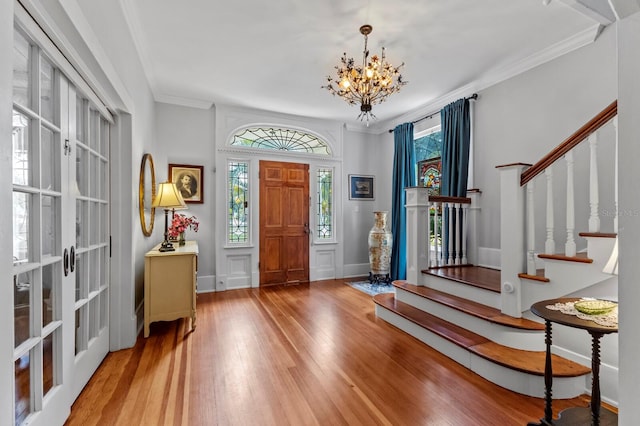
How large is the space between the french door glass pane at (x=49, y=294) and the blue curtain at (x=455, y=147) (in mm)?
4153

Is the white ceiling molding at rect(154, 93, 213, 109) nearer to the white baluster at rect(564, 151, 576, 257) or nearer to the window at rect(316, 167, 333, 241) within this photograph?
the window at rect(316, 167, 333, 241)

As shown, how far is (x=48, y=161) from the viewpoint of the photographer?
1619mm

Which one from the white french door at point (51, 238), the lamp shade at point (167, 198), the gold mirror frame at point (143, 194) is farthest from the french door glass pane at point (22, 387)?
the lamp shade at point (167, 198)

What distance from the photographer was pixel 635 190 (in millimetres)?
755

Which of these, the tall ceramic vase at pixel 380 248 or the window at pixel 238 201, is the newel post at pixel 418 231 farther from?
the window at pixel 238 201

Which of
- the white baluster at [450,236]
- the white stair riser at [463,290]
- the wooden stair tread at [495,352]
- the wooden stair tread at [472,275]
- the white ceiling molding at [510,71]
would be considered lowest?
the wooden stair tread at [495,352]

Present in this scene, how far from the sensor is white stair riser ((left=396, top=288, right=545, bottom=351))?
2285 millimetres

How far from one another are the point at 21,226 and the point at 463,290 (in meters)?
3.38

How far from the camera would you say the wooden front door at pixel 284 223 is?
5.08 meters

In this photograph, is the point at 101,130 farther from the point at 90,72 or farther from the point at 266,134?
the point at 266,134

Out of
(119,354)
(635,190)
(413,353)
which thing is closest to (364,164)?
(413,353)

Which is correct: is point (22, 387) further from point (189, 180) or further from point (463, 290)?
point (189, 180)

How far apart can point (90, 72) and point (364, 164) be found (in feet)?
15.3

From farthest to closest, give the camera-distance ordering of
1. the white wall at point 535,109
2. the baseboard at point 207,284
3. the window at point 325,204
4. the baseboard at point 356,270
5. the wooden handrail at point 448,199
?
the baseboard at point 356,270
the window at point 325,204
the baseboard at point 207,284
the wooden handrail at point 448,199
the white wall at point 535,109
